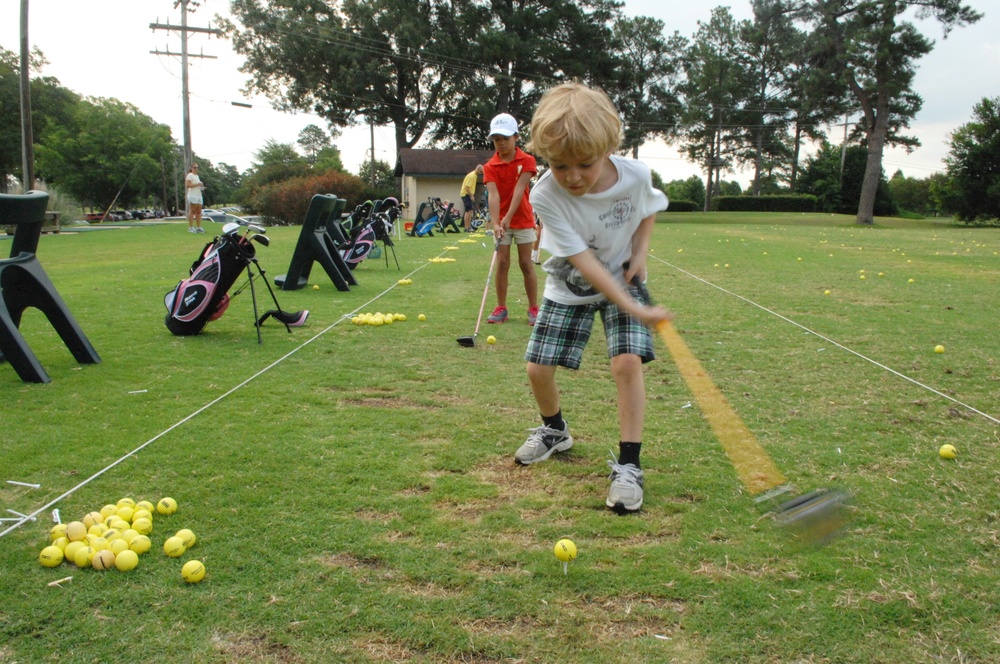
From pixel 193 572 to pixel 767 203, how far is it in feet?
182

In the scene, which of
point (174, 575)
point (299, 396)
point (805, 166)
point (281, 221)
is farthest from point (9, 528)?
point (805, 166)

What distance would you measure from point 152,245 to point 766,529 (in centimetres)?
1753

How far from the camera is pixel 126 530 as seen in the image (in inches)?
99.8

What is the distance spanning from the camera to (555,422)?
352 centimetres

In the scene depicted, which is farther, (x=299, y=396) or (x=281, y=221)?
(x=281, y=221)

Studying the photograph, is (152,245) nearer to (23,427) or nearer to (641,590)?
(23,427)

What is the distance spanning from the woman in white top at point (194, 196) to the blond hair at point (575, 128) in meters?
20.1

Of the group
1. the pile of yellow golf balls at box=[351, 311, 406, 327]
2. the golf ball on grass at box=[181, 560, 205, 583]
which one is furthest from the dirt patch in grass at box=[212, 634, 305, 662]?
the pile of yellow golf balls at box=[351, 311, 406, 327]

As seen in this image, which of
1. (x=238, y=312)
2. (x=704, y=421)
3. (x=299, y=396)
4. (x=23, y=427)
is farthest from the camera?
(x=238, y=312)

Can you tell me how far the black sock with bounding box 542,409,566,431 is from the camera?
351cm

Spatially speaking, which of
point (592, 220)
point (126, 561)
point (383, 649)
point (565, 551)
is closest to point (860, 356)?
point (592, 220)

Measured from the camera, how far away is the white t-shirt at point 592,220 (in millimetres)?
2996

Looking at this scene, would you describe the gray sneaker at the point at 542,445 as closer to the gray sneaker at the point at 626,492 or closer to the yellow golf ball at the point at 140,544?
the gray sneaker at the point at 626,492

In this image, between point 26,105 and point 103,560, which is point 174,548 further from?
point 26,105
